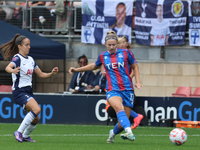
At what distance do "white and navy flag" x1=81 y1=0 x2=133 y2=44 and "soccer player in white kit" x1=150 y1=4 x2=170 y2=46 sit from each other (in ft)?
2.75

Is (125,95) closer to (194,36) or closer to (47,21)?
(194,36)

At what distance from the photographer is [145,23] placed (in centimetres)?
1397

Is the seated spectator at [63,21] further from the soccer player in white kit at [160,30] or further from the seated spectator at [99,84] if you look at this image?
the seated spectator at [99,84]

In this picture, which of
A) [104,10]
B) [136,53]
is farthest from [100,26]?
[136,53]

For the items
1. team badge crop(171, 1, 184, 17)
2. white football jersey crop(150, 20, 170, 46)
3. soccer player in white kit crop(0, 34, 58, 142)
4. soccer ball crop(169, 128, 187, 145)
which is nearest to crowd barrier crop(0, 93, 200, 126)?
white football jersey crop(150, 20, 170, 46)

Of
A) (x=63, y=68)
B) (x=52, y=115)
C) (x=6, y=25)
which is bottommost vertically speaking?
(x=52, y=115)

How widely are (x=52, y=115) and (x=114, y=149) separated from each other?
5697mm

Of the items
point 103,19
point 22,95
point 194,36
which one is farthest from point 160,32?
point 22,95

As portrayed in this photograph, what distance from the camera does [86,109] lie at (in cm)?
1105

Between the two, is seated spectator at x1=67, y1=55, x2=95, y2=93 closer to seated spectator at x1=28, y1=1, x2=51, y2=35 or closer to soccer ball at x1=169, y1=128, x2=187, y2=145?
seated spectator at x1=28, y1=1, x2=51, y2=35

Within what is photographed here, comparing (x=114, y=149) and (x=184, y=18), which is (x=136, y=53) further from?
(x=114, y=149)

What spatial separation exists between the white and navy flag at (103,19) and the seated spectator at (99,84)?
10.3ft

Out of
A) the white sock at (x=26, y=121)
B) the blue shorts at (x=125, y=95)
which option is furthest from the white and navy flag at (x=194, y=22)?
the white sock at (x=26, y=121)

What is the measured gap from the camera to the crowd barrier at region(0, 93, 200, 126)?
35.2 feet
